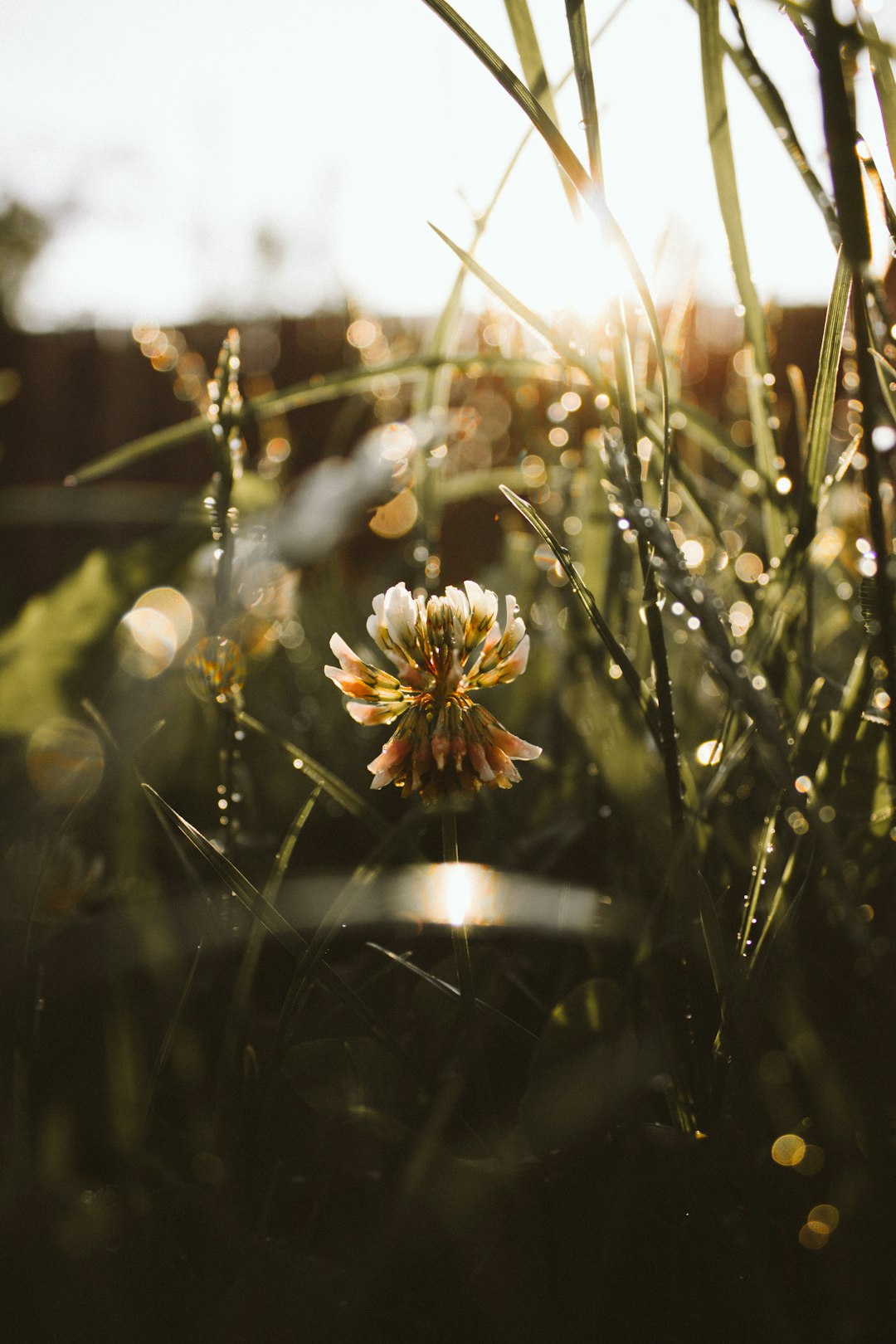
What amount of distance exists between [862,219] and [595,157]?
15 cm

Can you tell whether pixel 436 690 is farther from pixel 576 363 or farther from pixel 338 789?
pixel 576 363

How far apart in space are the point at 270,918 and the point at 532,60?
48 centimetres

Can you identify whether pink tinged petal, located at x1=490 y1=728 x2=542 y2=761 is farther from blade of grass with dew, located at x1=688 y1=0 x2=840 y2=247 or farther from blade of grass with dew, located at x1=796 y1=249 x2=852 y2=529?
blade of grass with dew, located at x1=688 y1=0 x2=840 y2=247

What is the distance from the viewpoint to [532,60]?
1.63ft

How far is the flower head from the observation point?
47cm

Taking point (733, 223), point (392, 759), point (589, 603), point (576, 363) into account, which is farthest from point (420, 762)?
point (733, 223)

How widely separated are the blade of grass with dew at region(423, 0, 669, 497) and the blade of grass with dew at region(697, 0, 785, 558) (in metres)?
0.09

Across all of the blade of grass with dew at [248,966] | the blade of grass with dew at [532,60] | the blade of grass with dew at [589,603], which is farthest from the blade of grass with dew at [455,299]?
the blade of grass with dew at [248,966]

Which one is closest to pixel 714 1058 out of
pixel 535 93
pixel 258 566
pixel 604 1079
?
pixel 604 1079

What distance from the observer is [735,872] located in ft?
1.91

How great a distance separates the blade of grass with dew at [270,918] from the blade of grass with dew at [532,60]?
38 centimetres

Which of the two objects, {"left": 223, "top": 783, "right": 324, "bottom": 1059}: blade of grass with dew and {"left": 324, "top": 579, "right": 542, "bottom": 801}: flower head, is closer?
{"left": 223, "top": 783, "right": 324, "bottom": 1059}: blade of grass with dew

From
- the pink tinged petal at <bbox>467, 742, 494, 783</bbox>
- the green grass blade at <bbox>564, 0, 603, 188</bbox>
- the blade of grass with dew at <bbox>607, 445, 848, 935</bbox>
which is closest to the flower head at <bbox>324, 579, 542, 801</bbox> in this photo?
the pink tinged petal at <bbox>467, 742, 494, 783</bbox>

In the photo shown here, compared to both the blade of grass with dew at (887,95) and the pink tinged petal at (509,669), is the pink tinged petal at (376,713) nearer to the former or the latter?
the pink tinged petal at (509,669)
